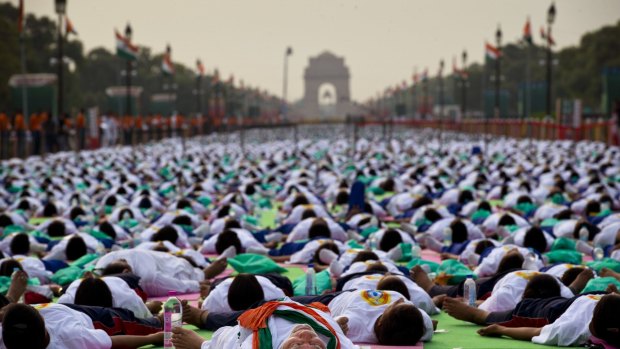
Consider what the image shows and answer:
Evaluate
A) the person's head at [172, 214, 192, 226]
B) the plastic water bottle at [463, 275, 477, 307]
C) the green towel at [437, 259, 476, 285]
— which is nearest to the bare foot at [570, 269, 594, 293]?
the plastic water bottle at [463, 275, 477, 307]

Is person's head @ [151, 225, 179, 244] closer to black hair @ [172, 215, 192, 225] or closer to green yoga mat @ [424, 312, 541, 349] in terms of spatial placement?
black hair @ [172, 215, 192, 225]

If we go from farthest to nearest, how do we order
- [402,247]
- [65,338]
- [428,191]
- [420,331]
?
[428,191] → [402,247] → [420,331] → [65,338]

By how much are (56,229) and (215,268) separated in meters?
5.57

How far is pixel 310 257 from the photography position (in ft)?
53.1

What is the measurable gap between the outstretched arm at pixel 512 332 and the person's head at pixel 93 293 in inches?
137

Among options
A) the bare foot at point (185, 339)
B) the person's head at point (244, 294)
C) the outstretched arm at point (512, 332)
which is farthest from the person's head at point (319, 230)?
the bare foot at point (185, 339)

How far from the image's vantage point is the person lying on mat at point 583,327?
9391mm

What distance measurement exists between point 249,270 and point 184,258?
103cm

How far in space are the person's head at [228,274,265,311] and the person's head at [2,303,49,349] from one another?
2.51 m

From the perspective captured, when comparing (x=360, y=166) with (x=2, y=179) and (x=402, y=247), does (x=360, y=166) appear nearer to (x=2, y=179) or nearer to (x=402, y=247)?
(x=2, y=179)

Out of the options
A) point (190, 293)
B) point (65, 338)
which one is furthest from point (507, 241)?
point (65, 338)

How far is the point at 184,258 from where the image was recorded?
47.2 ft

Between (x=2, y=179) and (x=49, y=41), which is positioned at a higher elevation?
(x=49, y=41)

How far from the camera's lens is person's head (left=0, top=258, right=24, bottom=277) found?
13.5 meters
